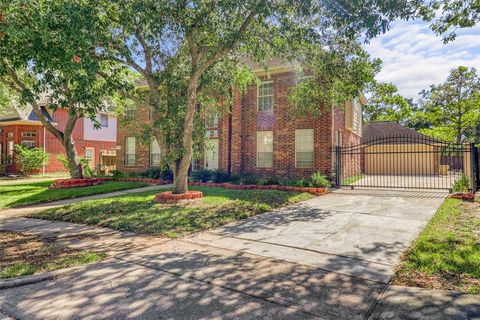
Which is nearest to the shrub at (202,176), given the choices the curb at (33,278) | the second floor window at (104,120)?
the curb at (33,278)

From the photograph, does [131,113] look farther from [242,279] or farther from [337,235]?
[242,279]

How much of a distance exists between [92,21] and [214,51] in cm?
346

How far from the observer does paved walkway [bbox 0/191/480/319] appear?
3.21 m

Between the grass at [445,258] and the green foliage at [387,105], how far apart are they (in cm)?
3382

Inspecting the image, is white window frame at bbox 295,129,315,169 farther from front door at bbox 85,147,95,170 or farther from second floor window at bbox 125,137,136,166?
front door at bbox 85,147,95,170

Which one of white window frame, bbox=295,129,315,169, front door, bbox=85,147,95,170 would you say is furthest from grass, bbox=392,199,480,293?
front door, bbox=85,147,95,170

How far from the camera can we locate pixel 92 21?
22.3 feet

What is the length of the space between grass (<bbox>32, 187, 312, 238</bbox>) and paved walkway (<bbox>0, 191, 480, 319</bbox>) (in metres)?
0.50

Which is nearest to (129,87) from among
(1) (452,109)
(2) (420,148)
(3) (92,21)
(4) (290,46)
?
(3) (92,21)

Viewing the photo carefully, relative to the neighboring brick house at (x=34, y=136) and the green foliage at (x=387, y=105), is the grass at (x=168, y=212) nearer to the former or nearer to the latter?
the neighboring brick house at (x=34, y=136)

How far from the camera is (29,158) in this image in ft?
72.1

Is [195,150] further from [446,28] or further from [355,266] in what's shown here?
[446,28]

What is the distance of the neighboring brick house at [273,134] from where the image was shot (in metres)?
14.9

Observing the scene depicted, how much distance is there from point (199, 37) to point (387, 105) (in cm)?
3826
